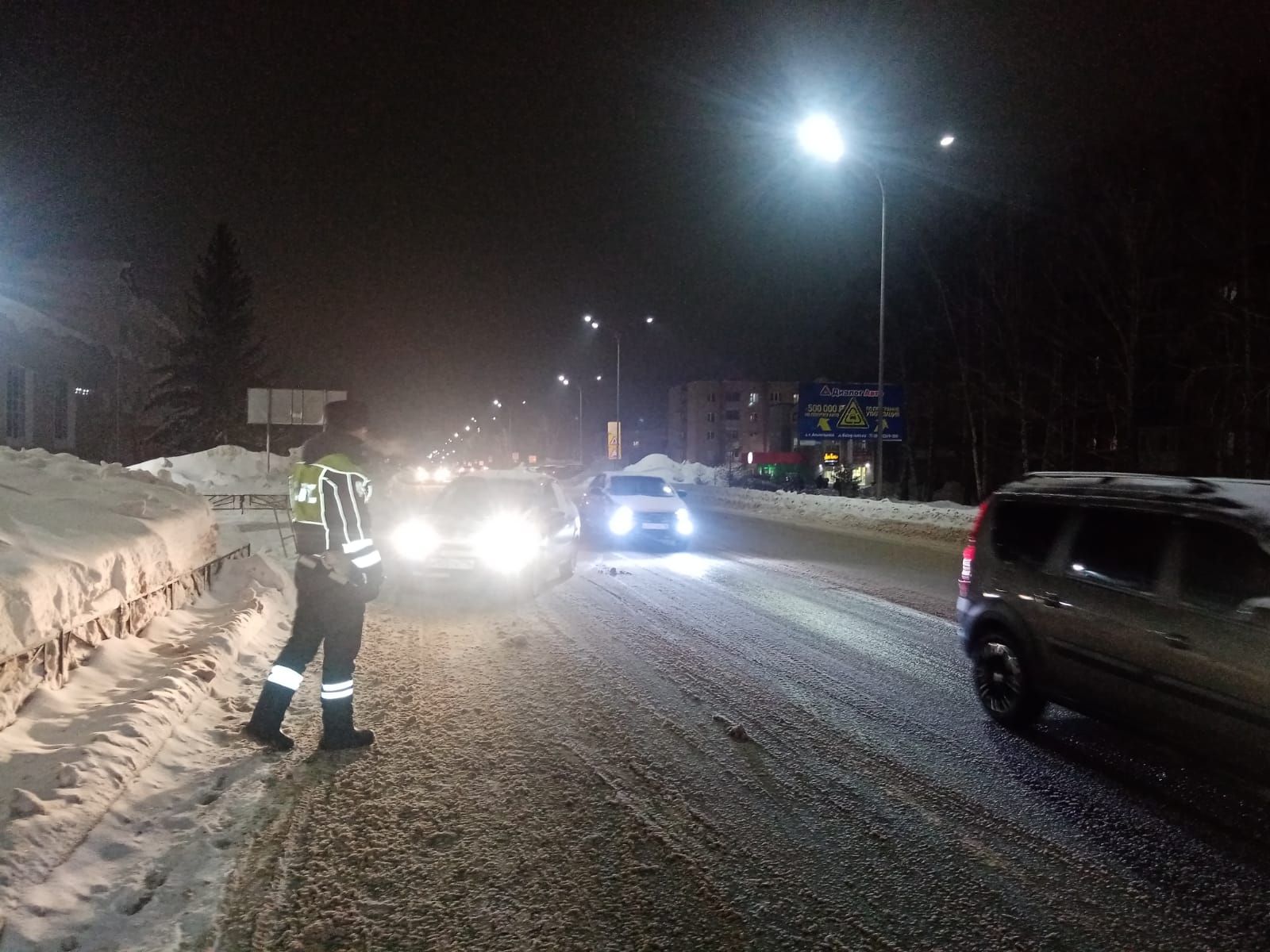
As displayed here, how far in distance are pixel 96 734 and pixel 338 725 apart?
4.39ft

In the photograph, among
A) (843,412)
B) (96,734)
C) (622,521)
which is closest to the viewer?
(96,734)

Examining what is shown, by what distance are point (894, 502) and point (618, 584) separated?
16012mm

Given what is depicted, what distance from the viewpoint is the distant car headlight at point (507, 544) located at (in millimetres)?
11570

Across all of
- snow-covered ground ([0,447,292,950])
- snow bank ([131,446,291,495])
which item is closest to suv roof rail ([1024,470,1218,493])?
snow-covered ground ([0,447,292,950])

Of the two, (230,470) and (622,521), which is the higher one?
(230,470)

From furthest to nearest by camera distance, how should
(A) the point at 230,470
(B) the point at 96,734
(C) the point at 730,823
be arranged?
(A) the point at 230,470 → (B) the point at 96,734 → (C) the point at 730,823

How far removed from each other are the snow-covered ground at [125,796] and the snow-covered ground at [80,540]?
50 centimetres

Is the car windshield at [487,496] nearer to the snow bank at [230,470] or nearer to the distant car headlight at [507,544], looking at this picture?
the distant car headlight at [507,544]

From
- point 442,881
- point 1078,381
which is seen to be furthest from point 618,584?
point 1078,381

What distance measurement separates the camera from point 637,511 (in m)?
19.5

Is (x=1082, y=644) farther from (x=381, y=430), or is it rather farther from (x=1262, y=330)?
(x=1262, y=330)

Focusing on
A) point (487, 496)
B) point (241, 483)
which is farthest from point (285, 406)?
point (487, 496)

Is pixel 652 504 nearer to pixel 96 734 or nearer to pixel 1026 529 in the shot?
pixel 1026 529

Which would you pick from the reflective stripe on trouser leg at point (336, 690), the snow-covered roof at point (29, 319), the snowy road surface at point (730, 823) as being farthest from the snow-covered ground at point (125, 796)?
the snow-covered roof at point (29, 319)
